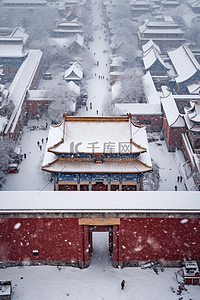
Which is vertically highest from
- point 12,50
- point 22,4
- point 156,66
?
point 22,4

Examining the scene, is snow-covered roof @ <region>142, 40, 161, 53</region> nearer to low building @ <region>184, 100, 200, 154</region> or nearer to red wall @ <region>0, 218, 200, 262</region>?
low building @ <region>184, 100, 200, 154</region>

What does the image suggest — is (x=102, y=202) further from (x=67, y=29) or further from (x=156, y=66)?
(x=67, y=29)

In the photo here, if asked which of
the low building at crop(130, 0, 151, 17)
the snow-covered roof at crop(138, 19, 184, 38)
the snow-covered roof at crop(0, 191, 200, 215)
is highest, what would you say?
the low building at crop(130, 0, 151, 17)

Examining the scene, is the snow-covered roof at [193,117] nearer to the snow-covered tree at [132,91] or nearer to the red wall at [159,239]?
the snow-covered tree at [132,91]

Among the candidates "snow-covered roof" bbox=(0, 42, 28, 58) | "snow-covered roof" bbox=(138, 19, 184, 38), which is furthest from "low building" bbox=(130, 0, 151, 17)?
"snow-covered roof" bbox=(0, 42, 28, 58)

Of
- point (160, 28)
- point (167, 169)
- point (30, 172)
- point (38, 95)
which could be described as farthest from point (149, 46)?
point (30, 172)

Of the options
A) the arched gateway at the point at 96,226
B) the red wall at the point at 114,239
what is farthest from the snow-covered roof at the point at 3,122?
the red wall at the point at 114,239

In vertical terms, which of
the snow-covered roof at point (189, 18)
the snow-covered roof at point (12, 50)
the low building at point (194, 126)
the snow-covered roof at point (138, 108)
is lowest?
the low building at point (194, 126)
